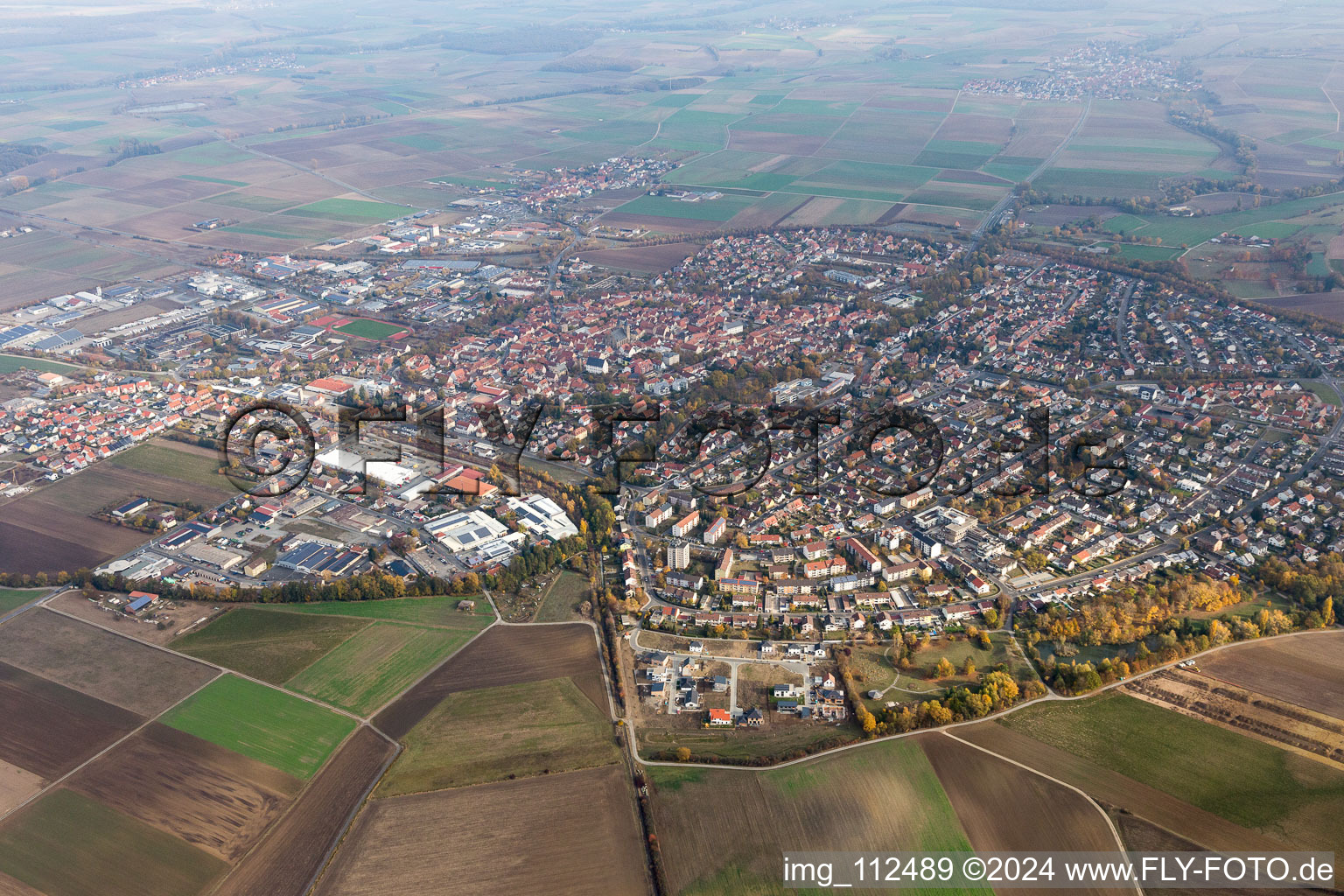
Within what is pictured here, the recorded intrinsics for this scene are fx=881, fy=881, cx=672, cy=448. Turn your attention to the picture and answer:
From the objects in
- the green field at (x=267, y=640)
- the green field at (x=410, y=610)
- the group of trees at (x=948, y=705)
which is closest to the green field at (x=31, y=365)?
the green field at (x=267, y=640)

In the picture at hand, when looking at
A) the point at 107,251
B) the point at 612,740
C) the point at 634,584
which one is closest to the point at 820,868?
the point at 612,740

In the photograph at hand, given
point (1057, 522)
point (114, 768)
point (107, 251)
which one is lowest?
point (114, 768)

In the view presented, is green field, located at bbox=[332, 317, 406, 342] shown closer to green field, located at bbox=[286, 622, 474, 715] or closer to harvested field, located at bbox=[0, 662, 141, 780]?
green field, located at bbox=[286, 622, 474, 715]

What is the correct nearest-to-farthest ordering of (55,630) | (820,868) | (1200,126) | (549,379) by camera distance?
(820,868), (55,630), (549,379), (1200,126)

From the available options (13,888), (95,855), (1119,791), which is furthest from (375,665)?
(1119,791)

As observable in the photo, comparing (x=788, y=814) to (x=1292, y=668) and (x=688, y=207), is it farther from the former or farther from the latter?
(x=688, y=207)

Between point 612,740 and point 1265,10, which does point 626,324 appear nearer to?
point 612,740

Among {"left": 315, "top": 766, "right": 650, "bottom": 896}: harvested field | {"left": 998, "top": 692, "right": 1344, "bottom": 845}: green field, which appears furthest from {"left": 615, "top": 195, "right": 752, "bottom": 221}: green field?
{"left": 315, "top": 766, "right": 650, "bottom": 896}: harvested field

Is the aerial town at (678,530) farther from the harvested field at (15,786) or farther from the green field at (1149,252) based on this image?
the green field at (1149,252)
